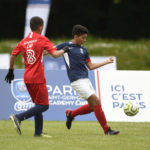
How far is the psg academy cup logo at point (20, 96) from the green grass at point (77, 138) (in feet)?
3.50

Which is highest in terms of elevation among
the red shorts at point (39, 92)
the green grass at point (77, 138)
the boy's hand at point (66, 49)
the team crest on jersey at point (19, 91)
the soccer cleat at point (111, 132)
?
the boy's hand at point (66, 49)

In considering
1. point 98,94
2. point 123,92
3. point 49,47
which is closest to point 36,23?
point 49,47

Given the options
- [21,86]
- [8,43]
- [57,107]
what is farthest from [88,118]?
[8,43]

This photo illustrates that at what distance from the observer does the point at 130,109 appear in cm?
1077

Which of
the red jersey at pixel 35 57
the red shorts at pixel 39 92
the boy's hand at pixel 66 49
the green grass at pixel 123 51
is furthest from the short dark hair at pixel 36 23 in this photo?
the green grass at pixel 123 51

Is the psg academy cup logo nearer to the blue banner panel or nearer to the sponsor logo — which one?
the blue banner panel

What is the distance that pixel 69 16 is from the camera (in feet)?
129

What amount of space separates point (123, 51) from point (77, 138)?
17.5 metres

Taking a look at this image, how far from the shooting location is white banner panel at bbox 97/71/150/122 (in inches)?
444

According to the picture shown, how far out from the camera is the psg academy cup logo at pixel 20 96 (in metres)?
11.4

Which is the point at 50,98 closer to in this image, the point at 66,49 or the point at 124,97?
the point at 124,97

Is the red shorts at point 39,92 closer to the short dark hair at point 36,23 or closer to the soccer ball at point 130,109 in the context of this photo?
the short dark hair at point 36,23

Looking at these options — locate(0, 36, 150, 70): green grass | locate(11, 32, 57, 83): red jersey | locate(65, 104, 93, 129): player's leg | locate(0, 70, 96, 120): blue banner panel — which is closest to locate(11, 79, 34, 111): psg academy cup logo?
locate(0, 70, 96, 120): blue banner panel

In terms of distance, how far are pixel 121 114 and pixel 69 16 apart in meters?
28.5
